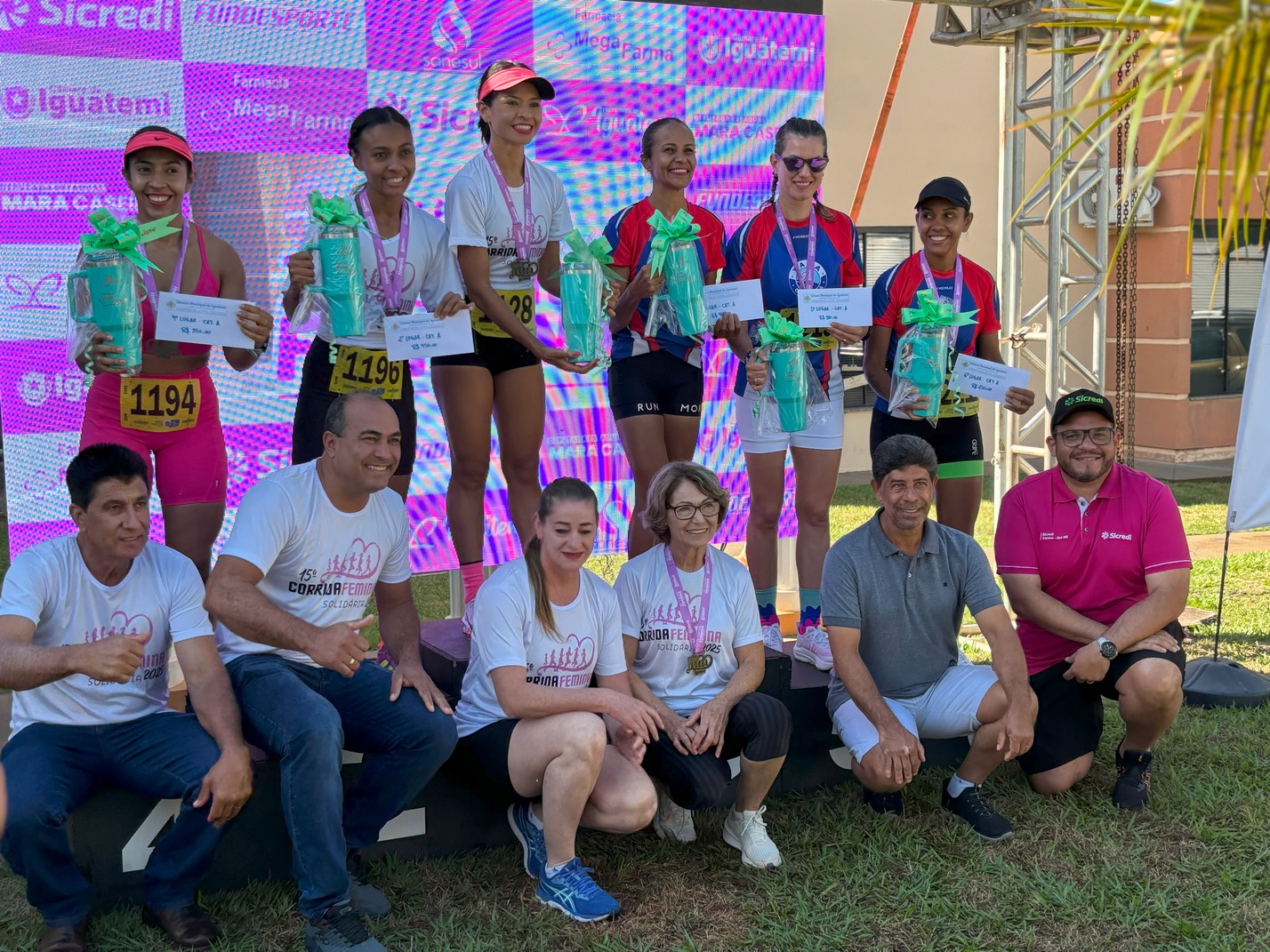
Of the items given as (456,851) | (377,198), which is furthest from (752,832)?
(377,198)

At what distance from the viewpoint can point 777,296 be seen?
174 inches

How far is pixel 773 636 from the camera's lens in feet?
14.2

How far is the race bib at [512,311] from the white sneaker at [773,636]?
1372 mm

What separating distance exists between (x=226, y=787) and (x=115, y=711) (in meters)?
0.38

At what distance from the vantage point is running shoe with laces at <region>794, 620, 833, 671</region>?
425 cm

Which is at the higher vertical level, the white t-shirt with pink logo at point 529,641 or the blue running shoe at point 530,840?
the white t-shirt with pink logo at point 529,641

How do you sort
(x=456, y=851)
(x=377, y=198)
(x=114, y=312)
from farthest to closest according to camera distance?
(x=377, y=198) → (x=456, y=851) → (x=114, y=312)

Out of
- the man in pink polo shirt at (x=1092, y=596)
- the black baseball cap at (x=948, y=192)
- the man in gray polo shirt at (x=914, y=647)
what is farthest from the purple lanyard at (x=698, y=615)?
the black baseball cap at (x=948, y=192)

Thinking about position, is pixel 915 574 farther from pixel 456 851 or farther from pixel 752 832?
pixel 456 851

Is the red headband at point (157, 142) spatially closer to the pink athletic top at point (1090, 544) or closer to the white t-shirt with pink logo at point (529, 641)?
the white t-shirt with pink logo at point (529, 641)

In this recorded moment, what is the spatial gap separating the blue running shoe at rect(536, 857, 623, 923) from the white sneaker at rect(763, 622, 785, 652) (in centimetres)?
115

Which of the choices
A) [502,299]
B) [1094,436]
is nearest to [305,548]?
[502,299]

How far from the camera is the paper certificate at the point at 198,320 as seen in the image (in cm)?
353

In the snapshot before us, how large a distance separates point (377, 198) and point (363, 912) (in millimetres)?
2178
